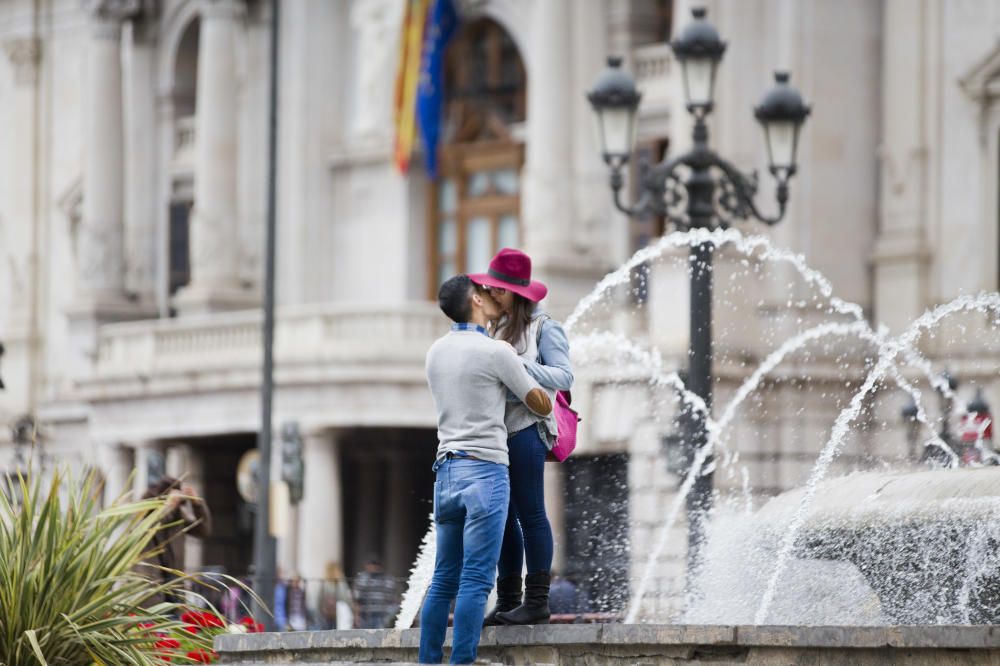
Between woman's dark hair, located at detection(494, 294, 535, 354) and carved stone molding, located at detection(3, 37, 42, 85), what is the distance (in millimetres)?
42136

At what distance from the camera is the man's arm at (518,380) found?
11.5m

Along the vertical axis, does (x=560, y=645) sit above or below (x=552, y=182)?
below

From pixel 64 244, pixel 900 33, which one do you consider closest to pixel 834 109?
pixel 900 33

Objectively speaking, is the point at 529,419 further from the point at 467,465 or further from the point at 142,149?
the point at 142,149

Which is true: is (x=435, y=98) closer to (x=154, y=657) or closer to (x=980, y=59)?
(x=980, y=59)

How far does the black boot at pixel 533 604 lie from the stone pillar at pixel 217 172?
Result: 3408 cm

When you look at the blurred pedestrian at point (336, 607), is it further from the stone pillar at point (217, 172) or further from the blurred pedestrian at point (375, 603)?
the stone pillar at point (217, 172)

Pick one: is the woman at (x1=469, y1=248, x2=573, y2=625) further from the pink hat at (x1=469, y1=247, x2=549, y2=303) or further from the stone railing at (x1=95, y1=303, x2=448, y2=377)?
the stone railing at (x1=95, y1=303, x2=448, y2=377)

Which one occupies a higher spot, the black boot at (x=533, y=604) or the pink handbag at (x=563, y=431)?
the pink handbag at (x=563, y=431)

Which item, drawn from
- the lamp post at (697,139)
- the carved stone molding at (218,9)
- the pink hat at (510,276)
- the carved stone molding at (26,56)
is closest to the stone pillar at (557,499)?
the lamp post at (697,139)

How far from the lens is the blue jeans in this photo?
11.4 meters

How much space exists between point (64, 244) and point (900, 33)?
2103cm

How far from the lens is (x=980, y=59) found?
35875mm

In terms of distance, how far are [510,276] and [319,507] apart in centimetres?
2864
